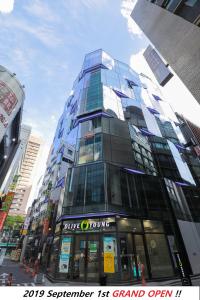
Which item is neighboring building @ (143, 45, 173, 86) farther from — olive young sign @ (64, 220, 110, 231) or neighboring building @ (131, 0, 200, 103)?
olive young sign @ (64, 220, 110, 231)

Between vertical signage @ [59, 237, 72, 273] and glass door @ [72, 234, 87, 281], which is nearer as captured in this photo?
glass door @ [72, 234, 87, 281]

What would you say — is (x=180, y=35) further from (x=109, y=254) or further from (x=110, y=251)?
(x=109, y=254)

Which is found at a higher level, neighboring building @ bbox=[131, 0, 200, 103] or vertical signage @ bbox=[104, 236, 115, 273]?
neighboring building @ bbox=[131, 0, 200, 103]

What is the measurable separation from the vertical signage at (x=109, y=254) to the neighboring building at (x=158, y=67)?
42.7 m

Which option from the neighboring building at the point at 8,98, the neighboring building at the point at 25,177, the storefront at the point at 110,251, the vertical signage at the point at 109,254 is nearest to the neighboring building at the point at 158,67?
the neighboring building at the point at 8,98

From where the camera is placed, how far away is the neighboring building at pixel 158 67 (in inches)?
1725

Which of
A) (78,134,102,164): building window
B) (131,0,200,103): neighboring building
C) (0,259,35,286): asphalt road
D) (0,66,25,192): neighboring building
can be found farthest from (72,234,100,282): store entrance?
(131,0,200,103): neighboring building

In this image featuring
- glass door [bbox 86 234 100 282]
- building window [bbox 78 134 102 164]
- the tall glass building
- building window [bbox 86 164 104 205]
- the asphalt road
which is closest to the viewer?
the asphalt road

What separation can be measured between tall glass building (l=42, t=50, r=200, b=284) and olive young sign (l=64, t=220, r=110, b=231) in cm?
8

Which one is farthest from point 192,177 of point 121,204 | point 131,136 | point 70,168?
point 70,168

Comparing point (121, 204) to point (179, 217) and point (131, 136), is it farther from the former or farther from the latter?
point (131, 136)

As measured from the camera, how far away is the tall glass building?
1262 cm

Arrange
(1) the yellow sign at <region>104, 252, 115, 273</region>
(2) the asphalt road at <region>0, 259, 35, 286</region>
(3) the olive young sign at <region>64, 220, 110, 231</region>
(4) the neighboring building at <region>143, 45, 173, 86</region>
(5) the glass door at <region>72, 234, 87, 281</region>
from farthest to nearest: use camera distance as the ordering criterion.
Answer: (4) the neighboring building at <region>143, 45, 173, 86</region>, (3) the olive young sign at <region>64, 220, 110, 231</region>, (5) the glass door at <region>72, 234, 87, 281</region>, (1) the yellow sign at <region>104, 252, 115, 273</region>, (2) the asphalt road at <region>0, 259, 35, 286</region>

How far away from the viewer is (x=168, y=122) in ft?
110
